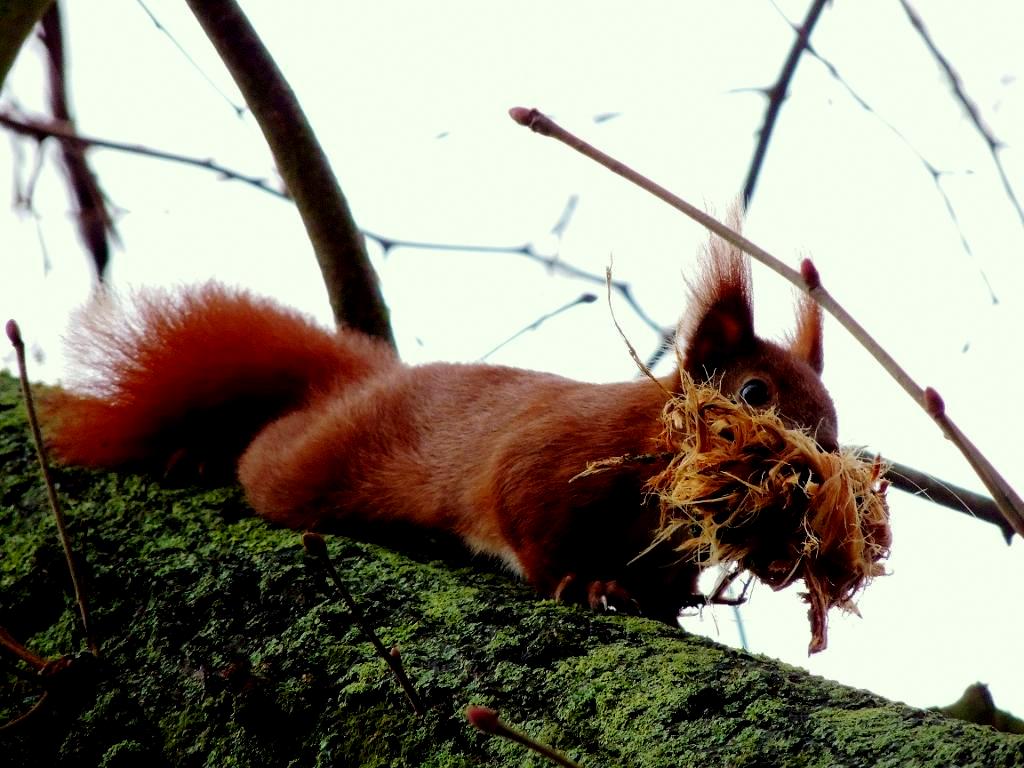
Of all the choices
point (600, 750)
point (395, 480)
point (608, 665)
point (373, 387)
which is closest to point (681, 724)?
point (600, 750)

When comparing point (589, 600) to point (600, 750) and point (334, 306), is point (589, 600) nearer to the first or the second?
point (600, 750)

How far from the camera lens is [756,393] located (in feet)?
7.85

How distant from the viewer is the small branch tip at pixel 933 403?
77 cm

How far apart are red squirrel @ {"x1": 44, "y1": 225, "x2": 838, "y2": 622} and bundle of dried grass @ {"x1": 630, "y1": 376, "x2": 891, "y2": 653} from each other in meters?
0.18

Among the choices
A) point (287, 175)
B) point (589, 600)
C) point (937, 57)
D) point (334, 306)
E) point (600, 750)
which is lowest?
point (600, 750)

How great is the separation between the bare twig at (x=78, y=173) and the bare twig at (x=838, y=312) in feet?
8.82

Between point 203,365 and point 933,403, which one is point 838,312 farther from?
point 203,365

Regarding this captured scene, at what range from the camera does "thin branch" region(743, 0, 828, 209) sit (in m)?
2.95

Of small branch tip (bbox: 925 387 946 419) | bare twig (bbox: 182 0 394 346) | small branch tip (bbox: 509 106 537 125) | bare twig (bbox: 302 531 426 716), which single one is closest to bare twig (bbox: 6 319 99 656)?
bare twig (bbox: 302 531 426 716)

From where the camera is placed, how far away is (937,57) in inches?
110

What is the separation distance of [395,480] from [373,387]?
33cm

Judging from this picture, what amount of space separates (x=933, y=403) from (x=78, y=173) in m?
3.37

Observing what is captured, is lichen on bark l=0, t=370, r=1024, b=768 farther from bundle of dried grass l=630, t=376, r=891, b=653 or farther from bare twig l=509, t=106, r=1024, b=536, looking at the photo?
bare twig l=509, t=106, r=1024, b=536

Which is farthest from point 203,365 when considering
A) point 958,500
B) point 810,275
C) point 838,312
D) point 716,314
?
point 838,312
